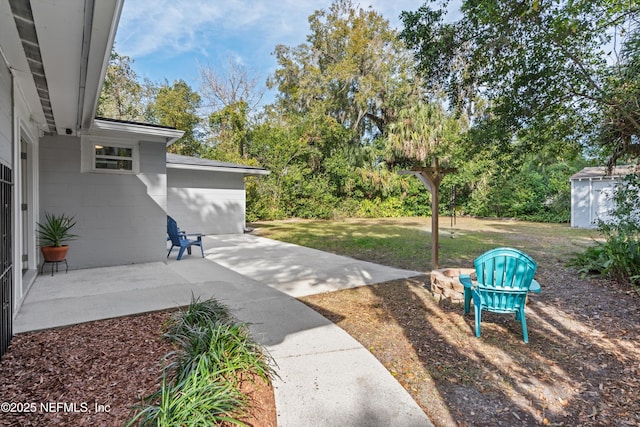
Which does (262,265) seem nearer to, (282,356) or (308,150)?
(282,356)

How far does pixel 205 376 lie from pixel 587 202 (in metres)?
18.3

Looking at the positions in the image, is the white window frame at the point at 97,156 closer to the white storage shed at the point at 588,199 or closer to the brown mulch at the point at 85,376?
the brown mulch at the point at 85,376

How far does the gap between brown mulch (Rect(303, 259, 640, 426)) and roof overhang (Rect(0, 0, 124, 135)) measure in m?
3.65

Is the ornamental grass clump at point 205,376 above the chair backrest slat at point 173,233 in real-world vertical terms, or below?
below

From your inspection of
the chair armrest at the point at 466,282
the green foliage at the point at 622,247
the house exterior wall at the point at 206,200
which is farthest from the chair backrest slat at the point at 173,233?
the green foliage at the point at 622,247

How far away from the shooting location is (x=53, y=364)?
8.89ft

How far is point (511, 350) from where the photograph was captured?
3289 mm

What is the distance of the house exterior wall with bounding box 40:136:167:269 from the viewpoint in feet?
20.6

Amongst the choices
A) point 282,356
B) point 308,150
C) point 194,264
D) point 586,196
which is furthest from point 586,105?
point 308,150

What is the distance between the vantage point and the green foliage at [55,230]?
19.1ft

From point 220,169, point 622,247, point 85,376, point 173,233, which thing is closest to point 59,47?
point 85,376

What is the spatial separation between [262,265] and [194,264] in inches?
56.1

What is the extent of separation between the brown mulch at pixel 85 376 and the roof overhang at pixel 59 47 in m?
2.69

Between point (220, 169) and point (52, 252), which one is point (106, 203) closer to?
point (52, 252)
